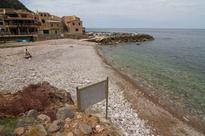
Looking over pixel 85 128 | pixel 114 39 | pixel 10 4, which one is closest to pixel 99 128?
pixel 85 128

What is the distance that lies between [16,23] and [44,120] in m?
55.5

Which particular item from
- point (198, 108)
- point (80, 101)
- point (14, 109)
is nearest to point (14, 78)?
point (14, 109)

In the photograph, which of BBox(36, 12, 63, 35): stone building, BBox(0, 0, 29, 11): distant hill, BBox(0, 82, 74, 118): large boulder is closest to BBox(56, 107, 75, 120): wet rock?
BBox(0, 82, 74, 118): large boulder

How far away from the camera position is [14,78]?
46.2 feet

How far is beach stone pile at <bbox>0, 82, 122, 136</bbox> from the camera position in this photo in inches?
228

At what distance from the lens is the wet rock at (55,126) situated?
584cm

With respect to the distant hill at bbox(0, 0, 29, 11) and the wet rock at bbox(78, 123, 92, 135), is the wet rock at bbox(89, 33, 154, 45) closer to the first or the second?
the distant hill at bbox(0, 0, 29, 11)

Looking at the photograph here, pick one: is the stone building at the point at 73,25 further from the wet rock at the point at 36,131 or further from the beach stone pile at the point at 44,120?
the wet rock at the point at 36,131

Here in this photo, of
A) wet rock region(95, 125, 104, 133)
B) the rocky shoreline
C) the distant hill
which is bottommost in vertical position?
wet rock region(95, 125, 104, 133)

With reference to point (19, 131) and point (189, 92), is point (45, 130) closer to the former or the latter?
point (19, 131)

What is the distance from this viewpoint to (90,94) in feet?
20.4

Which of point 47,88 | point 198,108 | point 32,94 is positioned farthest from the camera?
point 198,108

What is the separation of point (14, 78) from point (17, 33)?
147ft

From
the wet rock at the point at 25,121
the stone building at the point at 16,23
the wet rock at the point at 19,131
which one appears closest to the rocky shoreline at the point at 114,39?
the stone building at the point at 16,23
